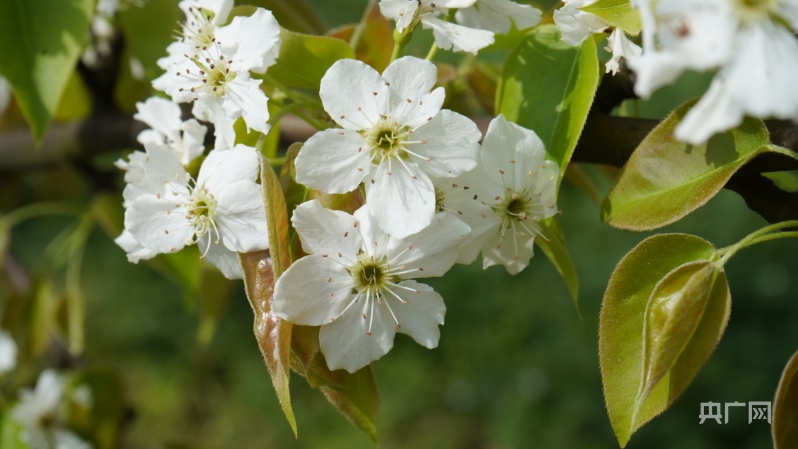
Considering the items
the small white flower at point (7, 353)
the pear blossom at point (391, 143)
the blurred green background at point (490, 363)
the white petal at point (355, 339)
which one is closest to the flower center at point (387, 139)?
the pear blossom at point (391, 143)

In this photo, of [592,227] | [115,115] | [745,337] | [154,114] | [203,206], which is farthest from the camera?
[592,227]

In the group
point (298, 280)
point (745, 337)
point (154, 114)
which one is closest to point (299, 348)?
point (298, 280)

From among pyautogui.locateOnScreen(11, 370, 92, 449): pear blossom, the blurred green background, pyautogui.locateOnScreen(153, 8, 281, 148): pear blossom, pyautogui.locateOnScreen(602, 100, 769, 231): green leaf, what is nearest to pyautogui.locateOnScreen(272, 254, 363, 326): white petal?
pyautogui.locateOnScreen(153, 8, 281, 148): pear blossom

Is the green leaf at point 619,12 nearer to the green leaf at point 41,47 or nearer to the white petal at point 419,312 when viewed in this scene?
the white petal at point 419,312

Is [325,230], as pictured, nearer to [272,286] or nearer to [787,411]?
[272,286]

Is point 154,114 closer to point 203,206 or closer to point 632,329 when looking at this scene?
point 203,206

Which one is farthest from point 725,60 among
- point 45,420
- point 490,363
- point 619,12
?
point 490,363

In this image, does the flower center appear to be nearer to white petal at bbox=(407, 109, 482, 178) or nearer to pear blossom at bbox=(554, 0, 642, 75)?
white petal at bbox=(407, 109, 482, 178)
